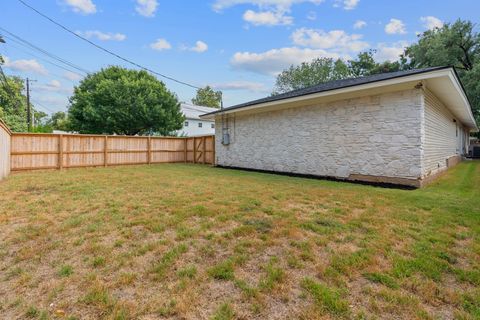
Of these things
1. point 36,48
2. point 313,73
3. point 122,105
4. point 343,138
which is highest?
point 313,73

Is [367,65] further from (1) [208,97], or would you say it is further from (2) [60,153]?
(2) [60,153]

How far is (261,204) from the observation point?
14.6ft

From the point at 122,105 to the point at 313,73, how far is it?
27150mm

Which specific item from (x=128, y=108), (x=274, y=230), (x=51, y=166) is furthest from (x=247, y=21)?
(x=274, y=230)

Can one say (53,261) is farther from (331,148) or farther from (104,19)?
(104,19)

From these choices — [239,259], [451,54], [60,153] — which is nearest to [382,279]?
[239,259]

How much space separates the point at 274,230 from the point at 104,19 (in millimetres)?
11936

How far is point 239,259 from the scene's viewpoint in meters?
2.46

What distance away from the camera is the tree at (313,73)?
111ft

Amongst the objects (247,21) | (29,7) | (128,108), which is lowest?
(128,108)

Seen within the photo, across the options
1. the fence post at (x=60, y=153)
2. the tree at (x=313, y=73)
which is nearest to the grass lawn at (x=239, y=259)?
the fence post at (x=60, y=153)

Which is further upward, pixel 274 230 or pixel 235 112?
pixel 235 112

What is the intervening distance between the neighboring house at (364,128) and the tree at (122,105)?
31.8ft

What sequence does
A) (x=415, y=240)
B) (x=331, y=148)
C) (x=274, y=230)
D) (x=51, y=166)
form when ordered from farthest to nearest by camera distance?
(x=51, y=166), (x=331, y=148), (x=274, y=230), (x=415, y=240)
